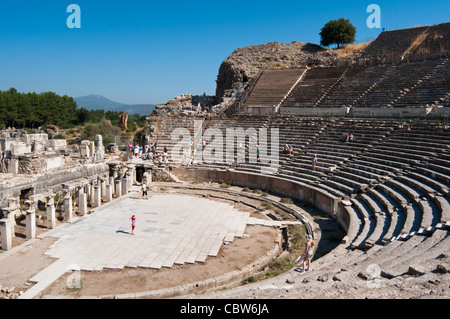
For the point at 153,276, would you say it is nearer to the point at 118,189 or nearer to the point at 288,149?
the point at 118,189

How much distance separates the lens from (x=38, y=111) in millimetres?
62250

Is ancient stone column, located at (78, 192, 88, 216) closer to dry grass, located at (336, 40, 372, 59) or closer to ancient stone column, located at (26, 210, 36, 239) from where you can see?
ancient stone column, located at (26, 210, 36, 239)

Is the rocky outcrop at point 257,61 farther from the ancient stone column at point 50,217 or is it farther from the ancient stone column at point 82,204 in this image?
the ancient stone column at point 50,217

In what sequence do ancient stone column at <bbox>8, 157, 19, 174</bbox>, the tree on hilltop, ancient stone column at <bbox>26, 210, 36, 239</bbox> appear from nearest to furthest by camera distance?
ancient stone column at <bbox>26, 210, 36, 239</bbox>, ancient stone column at <bbox>8, 157, 19, 174</bbox>, the tree on hilltop

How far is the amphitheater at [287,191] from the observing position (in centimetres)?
905

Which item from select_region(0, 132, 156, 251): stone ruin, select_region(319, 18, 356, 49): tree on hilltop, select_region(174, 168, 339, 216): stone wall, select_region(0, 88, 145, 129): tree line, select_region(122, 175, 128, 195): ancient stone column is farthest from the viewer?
select_region(0, 88, 145, 129): tree line

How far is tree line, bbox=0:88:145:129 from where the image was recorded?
57.3 metres

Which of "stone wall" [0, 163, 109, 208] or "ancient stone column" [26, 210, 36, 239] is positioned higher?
"stone wall" [0, 163, 109, 208]

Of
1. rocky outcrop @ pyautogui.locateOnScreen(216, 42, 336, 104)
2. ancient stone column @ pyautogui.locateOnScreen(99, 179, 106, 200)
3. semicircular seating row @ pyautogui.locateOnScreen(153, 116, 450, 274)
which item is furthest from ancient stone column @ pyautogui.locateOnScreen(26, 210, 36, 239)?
rocky outcrop @ pyautogui.locateOnScreen(216, 42, 336, 104)

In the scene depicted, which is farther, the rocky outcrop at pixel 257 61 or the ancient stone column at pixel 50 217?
the rocky outcrop at pixel 257 61

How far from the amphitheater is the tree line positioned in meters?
33.6

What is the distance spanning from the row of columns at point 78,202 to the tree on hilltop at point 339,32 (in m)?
30.9

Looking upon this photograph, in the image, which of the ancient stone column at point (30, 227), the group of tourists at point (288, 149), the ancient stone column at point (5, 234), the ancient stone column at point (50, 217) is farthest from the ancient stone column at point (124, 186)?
the group of tourists at point (288, 149)
